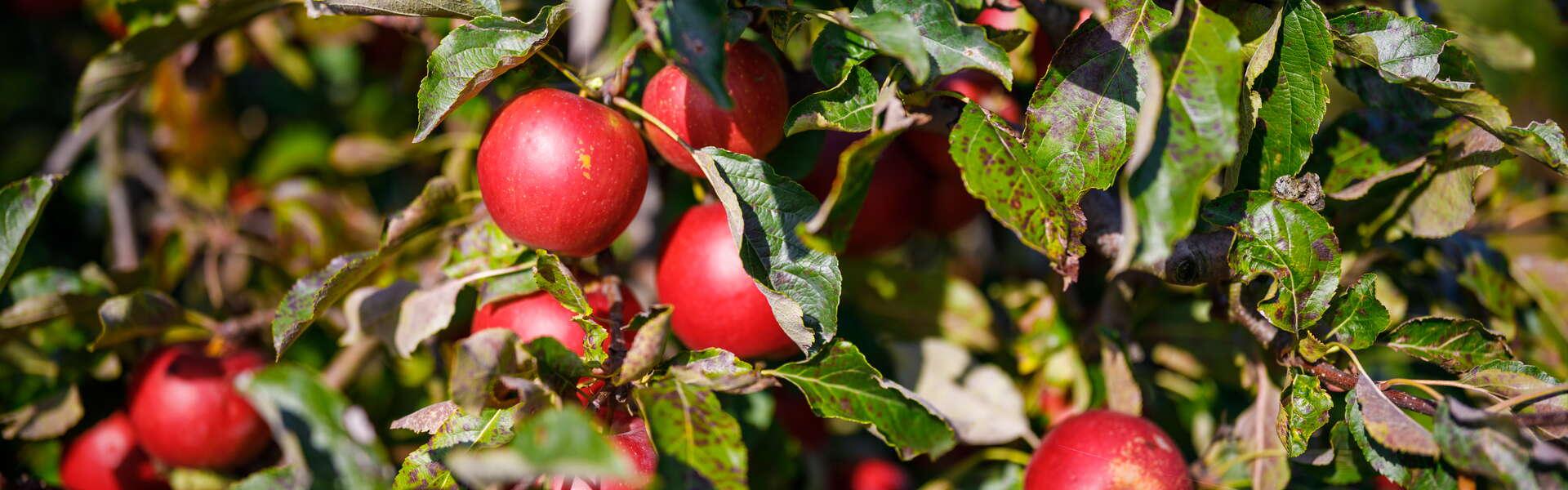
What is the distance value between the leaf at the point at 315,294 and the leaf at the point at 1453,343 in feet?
3.68

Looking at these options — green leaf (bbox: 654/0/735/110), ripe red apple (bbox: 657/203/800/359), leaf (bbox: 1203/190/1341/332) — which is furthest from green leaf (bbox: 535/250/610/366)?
leaf (bbox: 1203/190/1341/332)

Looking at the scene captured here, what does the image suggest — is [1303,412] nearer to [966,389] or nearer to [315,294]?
[966,389]

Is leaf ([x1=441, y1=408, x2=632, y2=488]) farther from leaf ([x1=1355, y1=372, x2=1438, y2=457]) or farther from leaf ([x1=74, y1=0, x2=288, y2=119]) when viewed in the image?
leaf ([x1=74, y1=0, x2=288, y2=119])

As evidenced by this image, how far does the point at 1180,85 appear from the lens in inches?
29.4

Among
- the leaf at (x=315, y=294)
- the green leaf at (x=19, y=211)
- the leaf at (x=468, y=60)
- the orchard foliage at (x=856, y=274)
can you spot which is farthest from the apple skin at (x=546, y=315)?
the green leaf at (x=19, y=211)

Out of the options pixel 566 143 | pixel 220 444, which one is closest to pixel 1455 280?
pixel 566 143

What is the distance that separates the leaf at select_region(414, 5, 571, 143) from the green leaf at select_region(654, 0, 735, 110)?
154 mm

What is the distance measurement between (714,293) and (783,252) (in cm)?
15

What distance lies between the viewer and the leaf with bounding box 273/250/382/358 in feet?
3.37

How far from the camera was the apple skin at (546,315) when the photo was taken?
40.9 inches

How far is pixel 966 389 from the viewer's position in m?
1.41

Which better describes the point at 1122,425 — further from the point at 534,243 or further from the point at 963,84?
the point at 534,243

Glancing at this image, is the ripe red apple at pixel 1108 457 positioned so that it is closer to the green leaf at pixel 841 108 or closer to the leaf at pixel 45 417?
the green leaf at pixel 841 108

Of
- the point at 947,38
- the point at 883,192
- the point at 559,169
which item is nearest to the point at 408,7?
the point at 559,169
